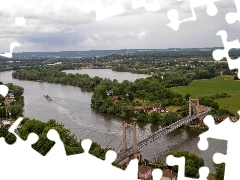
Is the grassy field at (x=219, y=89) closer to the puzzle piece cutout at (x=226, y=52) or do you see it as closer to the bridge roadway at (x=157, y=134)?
the bridge roadway at (x=157, y=134)

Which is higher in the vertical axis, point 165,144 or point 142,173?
point 142,173

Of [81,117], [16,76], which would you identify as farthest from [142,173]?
[16,76]

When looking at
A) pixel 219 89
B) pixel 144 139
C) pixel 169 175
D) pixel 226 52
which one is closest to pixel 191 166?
pixel 169 175

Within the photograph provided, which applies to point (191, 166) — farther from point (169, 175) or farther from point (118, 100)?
point (118, 100)

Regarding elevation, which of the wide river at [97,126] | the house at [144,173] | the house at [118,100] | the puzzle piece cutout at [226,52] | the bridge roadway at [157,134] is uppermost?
the puzzle piece cutout at [226,52]

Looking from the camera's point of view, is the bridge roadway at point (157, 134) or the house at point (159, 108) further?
the house at point (159, 108)

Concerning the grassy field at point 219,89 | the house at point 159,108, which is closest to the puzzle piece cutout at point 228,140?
the house at point 159,108

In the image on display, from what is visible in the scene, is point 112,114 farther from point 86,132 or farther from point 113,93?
point 113,93
